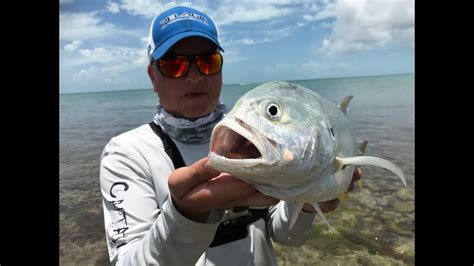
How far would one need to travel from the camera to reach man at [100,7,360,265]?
5.49 ft

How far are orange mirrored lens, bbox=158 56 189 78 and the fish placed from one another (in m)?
0.89

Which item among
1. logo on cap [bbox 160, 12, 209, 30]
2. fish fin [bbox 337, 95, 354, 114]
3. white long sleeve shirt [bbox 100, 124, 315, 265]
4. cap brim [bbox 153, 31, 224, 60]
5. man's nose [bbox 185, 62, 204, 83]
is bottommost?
white long sleeve shirt [bbox 100, 124, 315, 265]

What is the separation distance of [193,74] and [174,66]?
0.46 feet

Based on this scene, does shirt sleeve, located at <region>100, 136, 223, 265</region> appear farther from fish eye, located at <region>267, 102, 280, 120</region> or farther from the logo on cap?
the logo on cap

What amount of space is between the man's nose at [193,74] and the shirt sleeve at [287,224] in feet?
3.33

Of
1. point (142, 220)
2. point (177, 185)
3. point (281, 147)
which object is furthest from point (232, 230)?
point (281, 147)

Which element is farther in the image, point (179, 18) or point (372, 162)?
point (179, 18)

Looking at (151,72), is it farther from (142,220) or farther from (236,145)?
(236,145)

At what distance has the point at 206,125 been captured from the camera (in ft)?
8.36

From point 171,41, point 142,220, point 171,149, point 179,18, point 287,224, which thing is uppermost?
point 179,18

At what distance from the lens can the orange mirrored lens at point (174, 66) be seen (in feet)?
7.73

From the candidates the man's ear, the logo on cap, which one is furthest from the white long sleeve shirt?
the logo on cap

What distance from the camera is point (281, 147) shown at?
1.33 metres

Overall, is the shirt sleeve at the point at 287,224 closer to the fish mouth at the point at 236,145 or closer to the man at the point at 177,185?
the man at the point at 177,185
